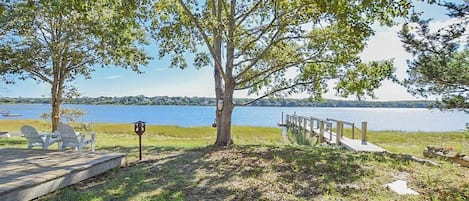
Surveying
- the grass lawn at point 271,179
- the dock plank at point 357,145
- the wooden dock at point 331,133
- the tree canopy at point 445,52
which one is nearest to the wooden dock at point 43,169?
the grass lawn at point 271,179

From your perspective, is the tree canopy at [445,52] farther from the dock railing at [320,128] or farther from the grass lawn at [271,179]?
the dock railing at [320,128]

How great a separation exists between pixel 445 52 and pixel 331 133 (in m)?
8.83

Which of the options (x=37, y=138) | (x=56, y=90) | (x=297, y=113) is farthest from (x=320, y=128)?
(x=297, y=113)

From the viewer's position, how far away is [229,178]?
5.61 meters

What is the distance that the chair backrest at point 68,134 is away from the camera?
Answer: 8.00 m

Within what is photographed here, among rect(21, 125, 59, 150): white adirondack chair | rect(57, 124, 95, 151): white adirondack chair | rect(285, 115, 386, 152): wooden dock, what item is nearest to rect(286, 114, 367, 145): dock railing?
rect(285, 115, 386, 152): wooden dock

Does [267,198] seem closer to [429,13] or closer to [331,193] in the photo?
[331,193]

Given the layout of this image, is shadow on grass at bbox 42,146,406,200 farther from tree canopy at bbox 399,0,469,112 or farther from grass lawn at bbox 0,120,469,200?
tree canopy at bbox 399,0,469,112

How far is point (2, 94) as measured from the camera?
44.9 feet

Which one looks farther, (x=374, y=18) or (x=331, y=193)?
(x=374, y=18)

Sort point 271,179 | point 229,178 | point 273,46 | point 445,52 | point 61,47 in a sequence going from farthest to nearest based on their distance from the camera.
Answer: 1. point 61,47
2. point 273,46
3. point 229,178
4. point 271,179
5. point 445,52

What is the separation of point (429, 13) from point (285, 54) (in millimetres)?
4808

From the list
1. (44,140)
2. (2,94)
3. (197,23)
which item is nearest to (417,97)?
(197,23)

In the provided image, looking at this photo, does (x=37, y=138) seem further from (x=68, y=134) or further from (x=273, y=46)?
(x=273, y=46)
